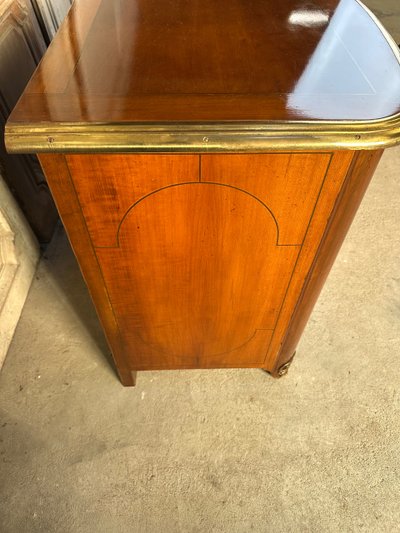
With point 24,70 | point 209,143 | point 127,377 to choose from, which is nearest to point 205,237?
point 209,143

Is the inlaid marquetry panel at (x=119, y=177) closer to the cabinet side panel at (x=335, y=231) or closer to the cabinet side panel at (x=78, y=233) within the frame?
the cabinet side panel at (x=78, y=233)

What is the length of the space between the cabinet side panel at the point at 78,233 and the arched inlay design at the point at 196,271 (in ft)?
0.07

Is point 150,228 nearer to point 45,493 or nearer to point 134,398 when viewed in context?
point 134,398

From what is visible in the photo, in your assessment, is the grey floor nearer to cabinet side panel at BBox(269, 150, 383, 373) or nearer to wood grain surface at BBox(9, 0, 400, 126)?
cabinet side panel at BBox(269, 150, 383, 373)

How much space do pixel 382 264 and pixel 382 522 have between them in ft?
2.80

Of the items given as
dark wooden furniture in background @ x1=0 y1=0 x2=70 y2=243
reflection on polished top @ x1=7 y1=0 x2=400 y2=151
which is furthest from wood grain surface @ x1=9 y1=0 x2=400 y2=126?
dark wooden furniture in background @ x1=0 y1=0 x2=70 y2=243

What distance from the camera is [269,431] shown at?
1.14m

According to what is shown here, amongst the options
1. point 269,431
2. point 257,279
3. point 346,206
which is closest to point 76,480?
point 269,431

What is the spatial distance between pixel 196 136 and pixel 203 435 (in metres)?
0.85

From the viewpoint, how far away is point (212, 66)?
28.3 inches

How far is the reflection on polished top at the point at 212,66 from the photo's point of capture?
62 centimetres

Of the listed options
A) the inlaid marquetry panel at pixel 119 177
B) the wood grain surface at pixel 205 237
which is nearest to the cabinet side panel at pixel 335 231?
the wood grain surface at pixel 205 237

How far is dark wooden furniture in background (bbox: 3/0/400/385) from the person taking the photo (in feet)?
1.97

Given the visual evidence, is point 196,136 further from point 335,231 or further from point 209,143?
point 335,231
